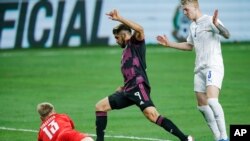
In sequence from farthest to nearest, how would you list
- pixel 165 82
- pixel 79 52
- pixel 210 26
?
pixel 79 52 < pixel 165 82 < pixel 210 26

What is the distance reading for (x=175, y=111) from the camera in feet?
63.6

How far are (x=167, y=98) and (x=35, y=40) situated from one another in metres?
12.5

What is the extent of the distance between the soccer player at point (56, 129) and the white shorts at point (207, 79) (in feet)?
8.18

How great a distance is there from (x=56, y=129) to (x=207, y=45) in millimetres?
3047

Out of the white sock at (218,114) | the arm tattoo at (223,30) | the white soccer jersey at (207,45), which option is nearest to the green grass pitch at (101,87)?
the white sock at (218,114)

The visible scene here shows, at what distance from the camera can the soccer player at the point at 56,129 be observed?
43.1 ft

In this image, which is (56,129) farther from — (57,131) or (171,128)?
(171,128)

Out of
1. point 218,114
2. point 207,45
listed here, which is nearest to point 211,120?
point 218,114

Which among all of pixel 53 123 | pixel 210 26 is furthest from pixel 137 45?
pixel 53 123

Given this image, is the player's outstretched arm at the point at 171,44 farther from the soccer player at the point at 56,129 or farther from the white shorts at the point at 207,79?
the soccer player at the point at 56,129

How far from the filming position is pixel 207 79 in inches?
573

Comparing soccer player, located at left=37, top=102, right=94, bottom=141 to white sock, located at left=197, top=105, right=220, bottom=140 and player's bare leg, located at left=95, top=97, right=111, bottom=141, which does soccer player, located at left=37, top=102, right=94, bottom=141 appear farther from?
white sock, located at left=197, top=105, right=220, bottom=140

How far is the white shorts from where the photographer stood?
14514mm

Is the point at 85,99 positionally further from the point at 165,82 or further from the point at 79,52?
the point at 79,52
